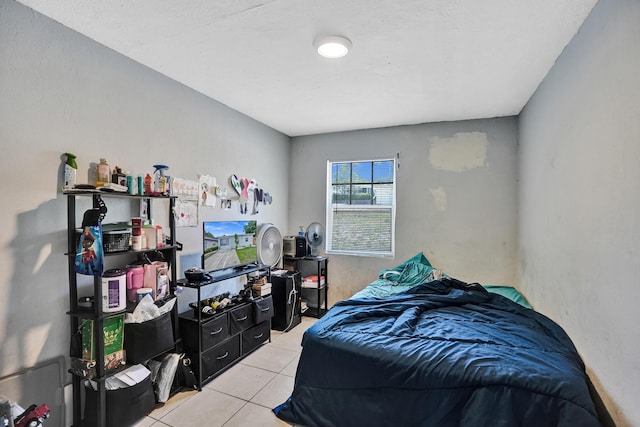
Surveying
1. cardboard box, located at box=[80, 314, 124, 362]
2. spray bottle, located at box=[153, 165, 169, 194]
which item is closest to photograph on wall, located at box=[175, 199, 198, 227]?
spray bottle, located at box=[153, 165, 169, 194]

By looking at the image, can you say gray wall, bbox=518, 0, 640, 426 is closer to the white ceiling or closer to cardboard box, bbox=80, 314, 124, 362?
the white ceiling

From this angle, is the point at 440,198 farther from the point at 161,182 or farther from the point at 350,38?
the point at 161,182

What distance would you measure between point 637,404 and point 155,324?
2.46m

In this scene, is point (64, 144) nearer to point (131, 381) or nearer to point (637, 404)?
point (131, 381)

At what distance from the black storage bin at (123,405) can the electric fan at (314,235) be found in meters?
2.43

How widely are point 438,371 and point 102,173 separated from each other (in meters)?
2.30

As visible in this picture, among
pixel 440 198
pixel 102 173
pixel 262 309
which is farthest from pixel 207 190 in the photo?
pixel 440 198

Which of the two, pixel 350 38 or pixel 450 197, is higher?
pixel 350 38

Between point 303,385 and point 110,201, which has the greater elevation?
point 110,201

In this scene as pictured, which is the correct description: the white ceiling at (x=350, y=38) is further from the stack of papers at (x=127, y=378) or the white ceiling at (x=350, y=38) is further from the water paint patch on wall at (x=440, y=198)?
the stack of papers at (x=127, y=378)

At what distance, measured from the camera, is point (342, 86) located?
2729 millimetres

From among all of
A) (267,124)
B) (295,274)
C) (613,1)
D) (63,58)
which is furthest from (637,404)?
(267,124)

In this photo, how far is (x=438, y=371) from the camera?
160 centimetres

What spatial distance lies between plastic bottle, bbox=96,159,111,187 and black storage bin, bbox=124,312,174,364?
92cm
